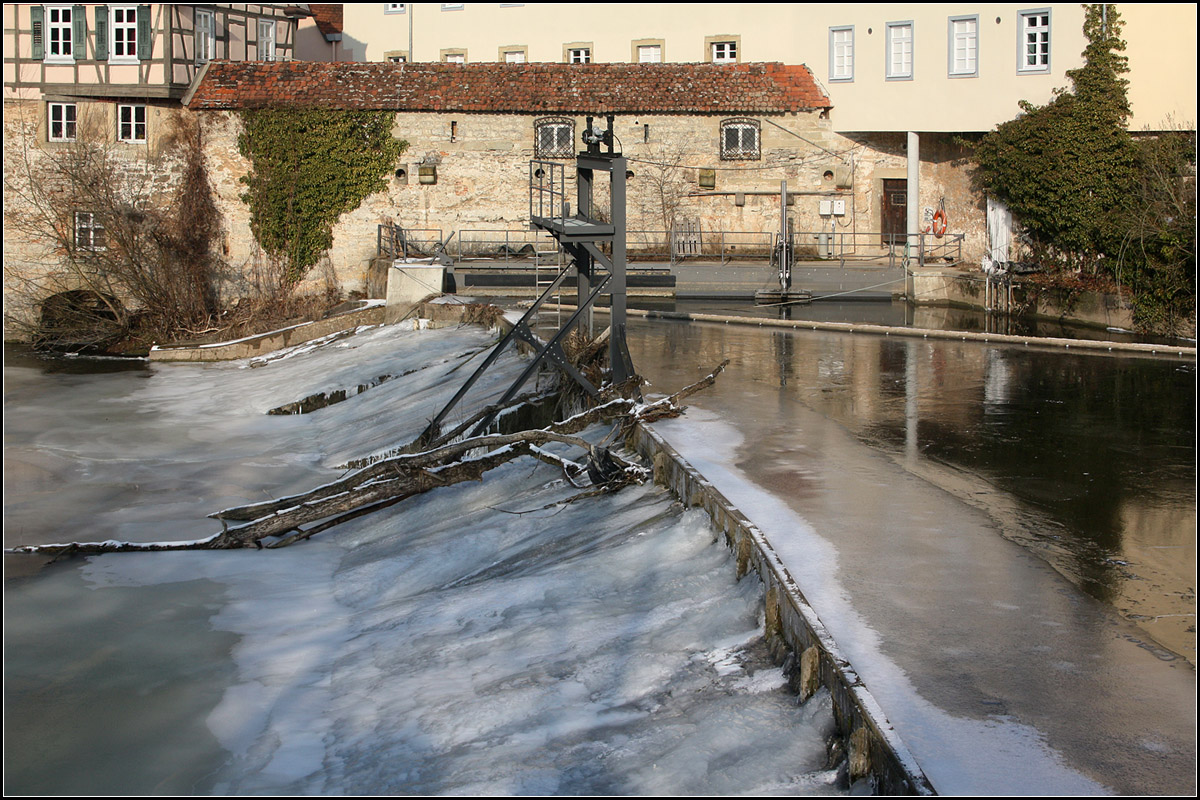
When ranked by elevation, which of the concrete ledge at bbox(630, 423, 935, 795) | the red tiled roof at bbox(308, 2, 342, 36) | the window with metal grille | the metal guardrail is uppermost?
the red tiled roof at bbox(308, 2, 342, 36)

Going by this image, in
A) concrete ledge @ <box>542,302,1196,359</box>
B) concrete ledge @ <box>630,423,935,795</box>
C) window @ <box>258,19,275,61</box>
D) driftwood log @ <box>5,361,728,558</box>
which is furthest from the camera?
window @ <box>258,19,275,61</box>

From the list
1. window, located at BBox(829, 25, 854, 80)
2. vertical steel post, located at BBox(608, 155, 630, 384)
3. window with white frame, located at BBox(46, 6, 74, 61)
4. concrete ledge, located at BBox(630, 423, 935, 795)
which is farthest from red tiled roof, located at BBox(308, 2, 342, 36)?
concrete ledge, located at BBox(630, 423, 935, 795)

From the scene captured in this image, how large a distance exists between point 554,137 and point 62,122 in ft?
35.7

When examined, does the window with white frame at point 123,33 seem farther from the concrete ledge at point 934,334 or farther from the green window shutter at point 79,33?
the concrete ledge at point 934,334

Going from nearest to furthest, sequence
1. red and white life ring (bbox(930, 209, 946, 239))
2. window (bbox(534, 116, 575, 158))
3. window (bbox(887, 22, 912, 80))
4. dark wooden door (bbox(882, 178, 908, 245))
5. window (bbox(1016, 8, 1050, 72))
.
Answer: window (bbox(1016, 8, 1050, 72))
window (bbox(887, 22, 912, 80))
red and white life ring (bbox(930, 209, 946, 239))
dark wooden door (bbox(882, 178, 908, 245))
window (bbox(534, 116, 575, 158))

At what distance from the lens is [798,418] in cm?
1099

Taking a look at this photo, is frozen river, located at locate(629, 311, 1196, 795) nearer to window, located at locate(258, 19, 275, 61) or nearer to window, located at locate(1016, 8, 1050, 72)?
window, located at locate(1016, 8, 1050, 72)

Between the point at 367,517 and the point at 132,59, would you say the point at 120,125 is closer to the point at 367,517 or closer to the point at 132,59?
the point at 132,59

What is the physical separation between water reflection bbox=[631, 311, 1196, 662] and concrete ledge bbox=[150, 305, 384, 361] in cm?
799

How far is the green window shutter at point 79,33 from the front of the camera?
86.1 feet

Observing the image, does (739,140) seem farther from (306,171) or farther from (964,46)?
(306,171)

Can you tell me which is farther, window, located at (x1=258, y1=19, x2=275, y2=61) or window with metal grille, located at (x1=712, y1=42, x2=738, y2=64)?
window with metal grille, located at (x1=712, y1=42, x2=738, y2=64)

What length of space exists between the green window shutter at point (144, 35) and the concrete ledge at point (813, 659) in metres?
21.9

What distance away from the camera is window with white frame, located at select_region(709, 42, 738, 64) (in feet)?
98.4
